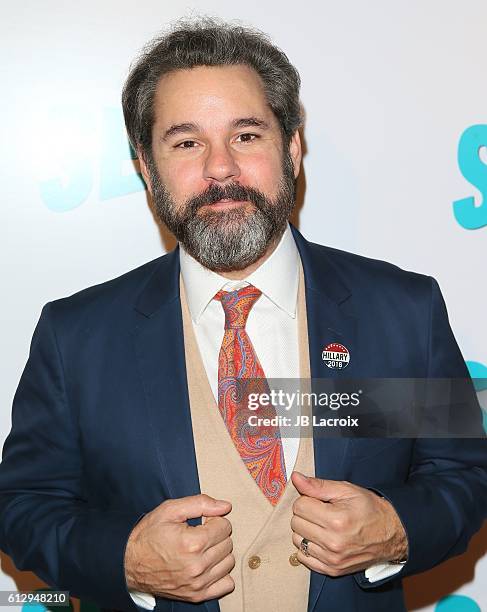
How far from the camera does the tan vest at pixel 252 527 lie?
1.62 meters

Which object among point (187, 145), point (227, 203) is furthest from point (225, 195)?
point (187, 145)

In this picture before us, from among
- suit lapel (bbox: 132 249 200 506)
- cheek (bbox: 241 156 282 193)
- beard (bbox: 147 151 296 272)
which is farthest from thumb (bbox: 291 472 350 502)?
cheek (bbox: 241 156 282 193)

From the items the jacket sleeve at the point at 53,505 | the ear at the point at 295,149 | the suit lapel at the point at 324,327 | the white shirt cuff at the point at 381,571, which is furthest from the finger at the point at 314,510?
the ear at the point at 295,149

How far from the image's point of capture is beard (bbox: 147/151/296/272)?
1.72 m

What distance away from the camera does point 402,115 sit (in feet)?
7.28

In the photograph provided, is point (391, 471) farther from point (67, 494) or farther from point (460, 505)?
point (67, 494)

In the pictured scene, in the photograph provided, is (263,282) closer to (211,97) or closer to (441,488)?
(211,97)

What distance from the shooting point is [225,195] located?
171cm

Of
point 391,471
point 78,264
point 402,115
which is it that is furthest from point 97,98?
point 391,471

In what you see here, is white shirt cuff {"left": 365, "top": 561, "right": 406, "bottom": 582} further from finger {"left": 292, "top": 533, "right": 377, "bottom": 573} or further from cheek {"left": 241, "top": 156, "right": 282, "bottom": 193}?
cheek {"left": 241, "top": 156, "right": 282, "bottom": 193}

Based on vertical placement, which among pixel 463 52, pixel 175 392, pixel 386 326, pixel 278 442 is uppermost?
pixel 463 52

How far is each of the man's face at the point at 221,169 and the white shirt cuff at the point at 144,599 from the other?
26.1 inches

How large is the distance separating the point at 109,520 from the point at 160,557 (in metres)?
0.16

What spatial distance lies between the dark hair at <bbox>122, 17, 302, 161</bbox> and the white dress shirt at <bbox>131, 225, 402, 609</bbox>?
0.28 m
